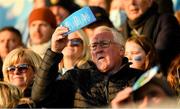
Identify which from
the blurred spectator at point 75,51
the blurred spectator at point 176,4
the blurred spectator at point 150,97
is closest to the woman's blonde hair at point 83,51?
the blurred spectator at point 75,51

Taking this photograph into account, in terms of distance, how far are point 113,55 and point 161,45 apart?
1.59 meters

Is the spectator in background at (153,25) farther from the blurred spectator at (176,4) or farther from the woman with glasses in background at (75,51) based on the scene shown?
the blurred spectator at (176,4)

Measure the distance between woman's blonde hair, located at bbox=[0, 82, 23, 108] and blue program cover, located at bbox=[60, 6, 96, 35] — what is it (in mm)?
672

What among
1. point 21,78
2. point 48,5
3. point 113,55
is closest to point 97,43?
point 113,55

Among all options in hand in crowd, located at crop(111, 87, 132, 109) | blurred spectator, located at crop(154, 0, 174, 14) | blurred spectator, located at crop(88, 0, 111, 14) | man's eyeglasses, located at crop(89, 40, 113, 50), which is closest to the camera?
hand in crowd, located at crop(111, 87, 132, 109)

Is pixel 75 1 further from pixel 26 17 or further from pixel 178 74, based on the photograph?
pixel 178 74

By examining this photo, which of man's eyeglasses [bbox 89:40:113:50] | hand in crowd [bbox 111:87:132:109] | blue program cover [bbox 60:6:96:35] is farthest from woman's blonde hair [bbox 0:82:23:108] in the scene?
hand in crowd [bbox 111:87:132:109]

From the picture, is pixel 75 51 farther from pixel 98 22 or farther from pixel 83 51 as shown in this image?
pixel 98 22

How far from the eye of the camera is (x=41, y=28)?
973 centimetres

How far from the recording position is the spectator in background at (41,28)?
9.61 meters

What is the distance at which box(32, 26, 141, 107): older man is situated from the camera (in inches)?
278

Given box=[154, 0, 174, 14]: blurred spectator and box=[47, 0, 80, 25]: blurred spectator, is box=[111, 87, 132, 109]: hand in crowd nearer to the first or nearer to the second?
box=[154, 0, 174, 14]: blurred spectator

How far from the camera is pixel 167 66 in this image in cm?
845

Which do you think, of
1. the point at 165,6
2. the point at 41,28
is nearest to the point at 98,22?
the point at 41,28
